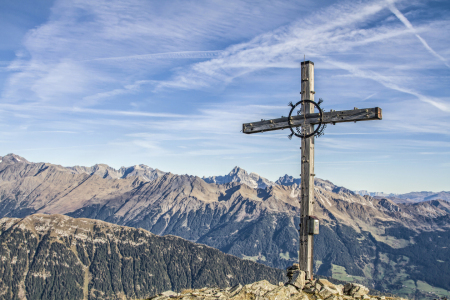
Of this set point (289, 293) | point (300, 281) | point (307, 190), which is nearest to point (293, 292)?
point (289, 293)

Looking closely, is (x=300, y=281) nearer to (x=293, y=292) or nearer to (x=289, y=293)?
(x=293, y=292)

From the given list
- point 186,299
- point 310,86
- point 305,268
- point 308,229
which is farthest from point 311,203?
point 186,299

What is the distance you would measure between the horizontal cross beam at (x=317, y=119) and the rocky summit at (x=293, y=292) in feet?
28.1

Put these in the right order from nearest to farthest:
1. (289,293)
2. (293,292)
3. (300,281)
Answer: (289,293)
(293,292)
(300,281)

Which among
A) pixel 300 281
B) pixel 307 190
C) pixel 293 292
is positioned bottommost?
pixel 293 292

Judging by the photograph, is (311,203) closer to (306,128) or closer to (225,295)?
(306,128)

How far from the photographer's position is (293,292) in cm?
2036

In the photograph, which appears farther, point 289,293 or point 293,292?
point 293,292

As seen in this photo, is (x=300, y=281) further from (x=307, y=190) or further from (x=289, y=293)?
(x=307, y=190)

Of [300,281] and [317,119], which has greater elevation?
[317,119]

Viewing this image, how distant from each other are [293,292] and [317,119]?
9.46 meters

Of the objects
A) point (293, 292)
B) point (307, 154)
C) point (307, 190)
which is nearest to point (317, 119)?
point (307, 154)

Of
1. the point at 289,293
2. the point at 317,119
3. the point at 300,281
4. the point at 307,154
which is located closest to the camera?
the point at 289,293

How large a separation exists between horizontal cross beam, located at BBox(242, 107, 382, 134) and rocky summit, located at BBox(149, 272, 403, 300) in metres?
8.56
